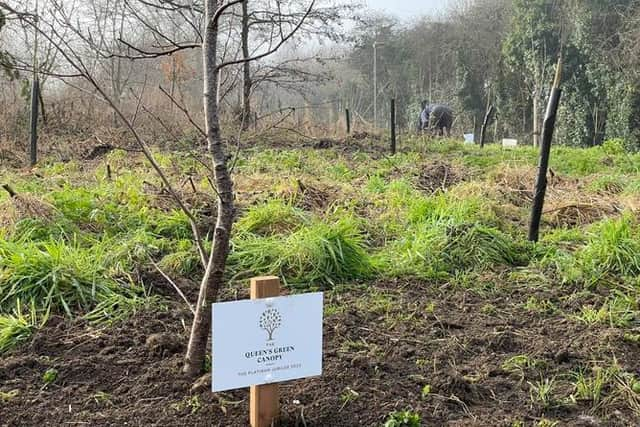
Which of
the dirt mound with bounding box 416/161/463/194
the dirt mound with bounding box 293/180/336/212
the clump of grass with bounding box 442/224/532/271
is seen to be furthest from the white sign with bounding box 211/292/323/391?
the dirt mound with bounding box 416/161/463/194

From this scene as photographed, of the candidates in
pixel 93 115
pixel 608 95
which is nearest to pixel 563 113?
pixel 608 95

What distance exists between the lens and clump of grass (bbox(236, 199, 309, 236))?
4287 millimetres

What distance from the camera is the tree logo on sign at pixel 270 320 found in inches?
71.0

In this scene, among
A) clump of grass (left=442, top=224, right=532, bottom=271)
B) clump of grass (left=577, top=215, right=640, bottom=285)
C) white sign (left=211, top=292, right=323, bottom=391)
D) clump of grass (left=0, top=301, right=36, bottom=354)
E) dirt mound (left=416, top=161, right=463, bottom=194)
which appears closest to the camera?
white sign (left=211, top=292, right=323, bottom=391)

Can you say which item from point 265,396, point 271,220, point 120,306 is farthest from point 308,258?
point 265,396

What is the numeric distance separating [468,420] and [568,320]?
1198 millimetres

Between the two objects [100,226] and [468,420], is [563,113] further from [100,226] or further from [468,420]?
[468,420]

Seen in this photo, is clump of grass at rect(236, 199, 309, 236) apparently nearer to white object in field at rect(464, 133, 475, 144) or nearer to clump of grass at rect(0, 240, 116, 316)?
clump of grass at rect(0, 240, 116, 316)

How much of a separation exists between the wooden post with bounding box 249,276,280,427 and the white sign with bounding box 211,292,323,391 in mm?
26

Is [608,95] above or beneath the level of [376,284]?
above

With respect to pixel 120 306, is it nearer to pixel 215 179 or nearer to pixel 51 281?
pixel 51 281

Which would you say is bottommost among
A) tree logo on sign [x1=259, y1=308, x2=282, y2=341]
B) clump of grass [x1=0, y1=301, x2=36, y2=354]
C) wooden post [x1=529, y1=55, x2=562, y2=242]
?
clump of grass [x1=0, y1=301, x2=36, y2=354]

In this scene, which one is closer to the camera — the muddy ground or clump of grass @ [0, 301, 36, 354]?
the muddy ground

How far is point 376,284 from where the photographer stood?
3.45 m
